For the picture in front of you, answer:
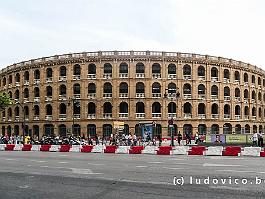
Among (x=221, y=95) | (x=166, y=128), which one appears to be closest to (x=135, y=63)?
(x=166, y=128)

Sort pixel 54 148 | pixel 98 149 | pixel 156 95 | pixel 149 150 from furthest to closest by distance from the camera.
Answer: pixel 156 95, pixel 54 148, pixel 98 149, pixel 149 150

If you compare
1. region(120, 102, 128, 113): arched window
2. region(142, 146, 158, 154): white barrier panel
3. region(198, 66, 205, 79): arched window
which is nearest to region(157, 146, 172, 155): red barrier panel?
region(142, 146, 158, 154): white barrier panel

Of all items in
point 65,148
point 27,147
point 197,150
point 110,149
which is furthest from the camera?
point 27,147

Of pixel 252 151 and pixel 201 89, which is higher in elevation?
pixel 201 89

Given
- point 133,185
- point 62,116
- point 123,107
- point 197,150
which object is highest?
point 123,107

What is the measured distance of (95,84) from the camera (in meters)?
55.1

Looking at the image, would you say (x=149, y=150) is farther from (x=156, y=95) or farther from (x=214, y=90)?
(x=214, y=90)

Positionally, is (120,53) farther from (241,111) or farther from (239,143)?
(239,143)

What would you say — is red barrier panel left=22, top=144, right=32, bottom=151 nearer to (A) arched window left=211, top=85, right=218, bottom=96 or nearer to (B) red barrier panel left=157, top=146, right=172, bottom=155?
(B) red barrier panel left=157, top=146, right=172, bottom=155

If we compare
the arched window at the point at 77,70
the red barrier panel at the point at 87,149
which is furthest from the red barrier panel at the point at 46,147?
the arched window at the point at 77,70

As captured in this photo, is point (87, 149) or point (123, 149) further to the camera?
point (87, 149)

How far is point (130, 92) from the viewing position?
2135 inches

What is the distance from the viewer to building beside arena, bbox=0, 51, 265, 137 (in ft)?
178

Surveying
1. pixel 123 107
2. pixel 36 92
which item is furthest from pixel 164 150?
pixel 36 92
